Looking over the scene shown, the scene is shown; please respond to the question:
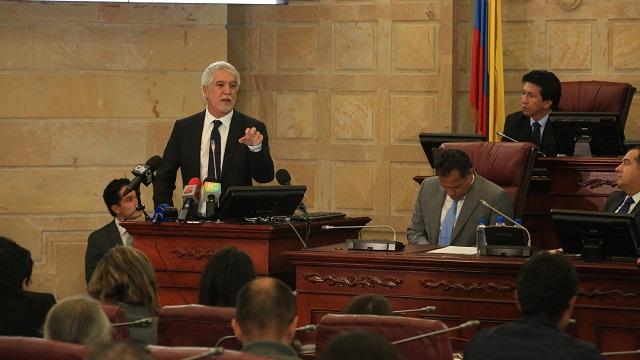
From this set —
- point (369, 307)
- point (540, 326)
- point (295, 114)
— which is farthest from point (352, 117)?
point (540, 326)

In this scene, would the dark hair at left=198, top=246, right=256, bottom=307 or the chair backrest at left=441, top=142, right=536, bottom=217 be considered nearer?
the dark hair at left=198, top=246, right=256, bottom=307

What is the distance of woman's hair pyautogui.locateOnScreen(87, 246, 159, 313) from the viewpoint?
446 cm

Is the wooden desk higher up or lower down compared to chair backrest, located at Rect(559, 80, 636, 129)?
lower down

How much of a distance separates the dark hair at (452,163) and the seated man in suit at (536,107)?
1687 millimetres

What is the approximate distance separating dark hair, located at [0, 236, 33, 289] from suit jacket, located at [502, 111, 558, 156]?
4296 millimetres

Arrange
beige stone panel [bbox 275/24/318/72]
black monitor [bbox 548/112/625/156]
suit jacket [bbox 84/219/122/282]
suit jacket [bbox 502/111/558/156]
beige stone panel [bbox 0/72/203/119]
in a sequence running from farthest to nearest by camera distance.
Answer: beige stone panel [bbox 275/24/318/72] < beige stone panel [bbox 0/72/203/119] < suit jacket [bbox 502/111/558/156] < black monitor [bbox 548/112/625/156] < suit jacket [bbox 84/219/122/282]

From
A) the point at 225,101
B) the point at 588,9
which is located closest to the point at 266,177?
the point at 225,101

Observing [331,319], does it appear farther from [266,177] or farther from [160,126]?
[160,126]

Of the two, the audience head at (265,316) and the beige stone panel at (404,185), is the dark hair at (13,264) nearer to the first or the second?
the audience head at (265,316)

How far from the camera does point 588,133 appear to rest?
7609 mm

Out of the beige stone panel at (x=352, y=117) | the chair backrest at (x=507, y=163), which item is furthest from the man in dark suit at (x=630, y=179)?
the beige stone panel at (x=352, y=117)

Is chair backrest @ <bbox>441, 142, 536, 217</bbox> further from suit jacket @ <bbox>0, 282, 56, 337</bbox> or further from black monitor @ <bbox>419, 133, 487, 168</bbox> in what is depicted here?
suit jacket @ <bbox>0, 282, 56, 337</bbox>

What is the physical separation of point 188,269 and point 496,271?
5.52ft

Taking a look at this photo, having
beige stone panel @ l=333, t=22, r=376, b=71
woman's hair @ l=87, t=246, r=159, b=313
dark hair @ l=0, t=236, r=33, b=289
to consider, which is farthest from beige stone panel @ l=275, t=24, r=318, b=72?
woman's hair @ l=87, t=246, r=159, b=313
